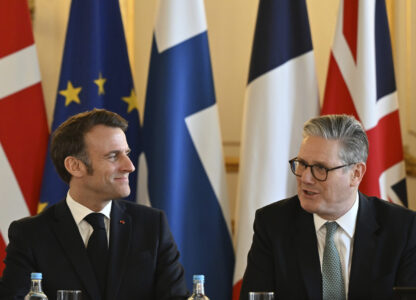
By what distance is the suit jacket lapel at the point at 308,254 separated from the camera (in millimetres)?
2896

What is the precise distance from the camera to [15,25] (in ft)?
14.4

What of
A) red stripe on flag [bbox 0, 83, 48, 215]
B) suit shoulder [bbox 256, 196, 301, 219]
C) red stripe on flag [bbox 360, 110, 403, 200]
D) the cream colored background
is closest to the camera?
suit shoulder [bbox 256, 196, 301, 219]

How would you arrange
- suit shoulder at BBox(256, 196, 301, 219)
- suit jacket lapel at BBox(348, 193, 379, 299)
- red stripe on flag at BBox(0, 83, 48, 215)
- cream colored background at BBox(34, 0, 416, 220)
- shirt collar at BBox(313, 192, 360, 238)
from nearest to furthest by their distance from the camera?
suit jacket lapel at BBox(348, 193, 379, 299) → shirt collar at BBox(313, 192, 360, 238) → suit shoulder at BBox(256, 196, 301, 219) → red stripe on flag at BBox(0, 83, 48, 215) → cream colored background at BBox(34, 0, 416, 220)

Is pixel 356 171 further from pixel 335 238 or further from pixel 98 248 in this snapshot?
pixel 98 248

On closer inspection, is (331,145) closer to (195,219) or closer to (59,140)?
(59,140)

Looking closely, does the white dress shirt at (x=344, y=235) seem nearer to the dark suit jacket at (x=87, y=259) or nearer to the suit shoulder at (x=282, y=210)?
the suit shoulder at (x=282, y=210)

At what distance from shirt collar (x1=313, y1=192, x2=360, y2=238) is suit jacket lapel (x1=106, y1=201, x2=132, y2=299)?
766 millimetres

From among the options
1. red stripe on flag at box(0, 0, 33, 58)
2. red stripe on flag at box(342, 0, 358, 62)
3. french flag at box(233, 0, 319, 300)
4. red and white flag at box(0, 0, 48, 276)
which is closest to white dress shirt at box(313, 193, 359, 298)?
french flag at box(233, 0, 319, 300)

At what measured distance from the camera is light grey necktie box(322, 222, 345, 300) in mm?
2916

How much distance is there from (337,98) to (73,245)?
1920mm

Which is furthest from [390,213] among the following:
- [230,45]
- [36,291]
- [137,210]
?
[230,45]

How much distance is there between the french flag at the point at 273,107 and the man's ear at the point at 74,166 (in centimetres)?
133

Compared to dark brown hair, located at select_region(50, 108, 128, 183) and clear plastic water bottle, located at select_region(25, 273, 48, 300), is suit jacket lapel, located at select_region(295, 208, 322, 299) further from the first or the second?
clear plastic water bottle, located at select_region(25, 273, 48, 300)

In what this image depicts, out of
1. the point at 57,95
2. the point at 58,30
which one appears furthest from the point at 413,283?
the point at 58,30
